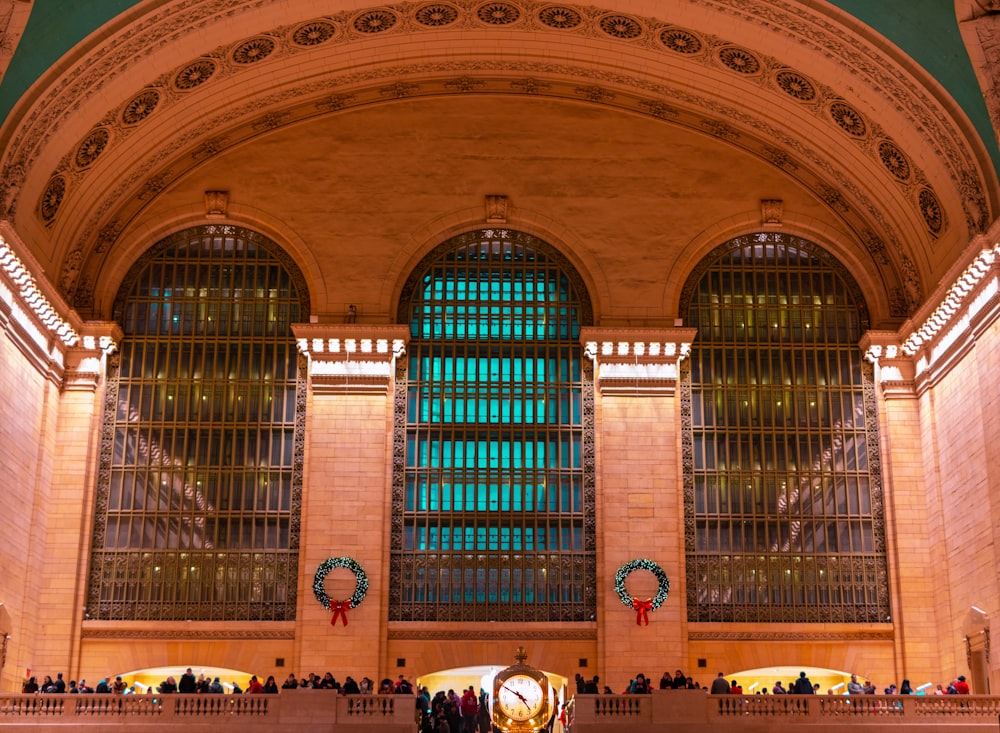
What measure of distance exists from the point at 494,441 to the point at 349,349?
13.4ft

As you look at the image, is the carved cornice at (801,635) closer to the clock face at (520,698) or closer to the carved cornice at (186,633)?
the carved cornice at (186,633)

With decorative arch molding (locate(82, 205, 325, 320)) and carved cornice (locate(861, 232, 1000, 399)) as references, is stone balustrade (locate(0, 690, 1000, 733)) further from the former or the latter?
decorative arch molding (locate(82, 205, 325, 320))

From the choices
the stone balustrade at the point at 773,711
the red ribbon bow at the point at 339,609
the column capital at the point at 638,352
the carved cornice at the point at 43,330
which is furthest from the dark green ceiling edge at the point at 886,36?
the red ribbon bow at the point at 339,609

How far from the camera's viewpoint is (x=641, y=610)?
32.6 m

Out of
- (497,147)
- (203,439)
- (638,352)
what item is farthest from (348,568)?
(497,147)

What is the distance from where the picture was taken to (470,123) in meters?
36.5

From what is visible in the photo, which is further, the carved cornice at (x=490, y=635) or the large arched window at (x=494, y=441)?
the large arched window at (x=494, y=441)

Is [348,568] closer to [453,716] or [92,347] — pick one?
[453,716]

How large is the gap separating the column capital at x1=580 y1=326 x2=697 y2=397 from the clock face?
58.1 ft

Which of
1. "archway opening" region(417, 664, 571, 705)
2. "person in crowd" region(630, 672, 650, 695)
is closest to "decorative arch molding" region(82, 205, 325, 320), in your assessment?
"archway opening" region(417, 664, 571, 705)

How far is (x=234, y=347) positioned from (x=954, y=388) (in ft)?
55.4

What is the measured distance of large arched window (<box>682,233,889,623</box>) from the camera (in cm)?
3356

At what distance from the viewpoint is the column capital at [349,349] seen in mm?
34469

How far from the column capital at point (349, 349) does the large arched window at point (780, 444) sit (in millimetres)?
7270
